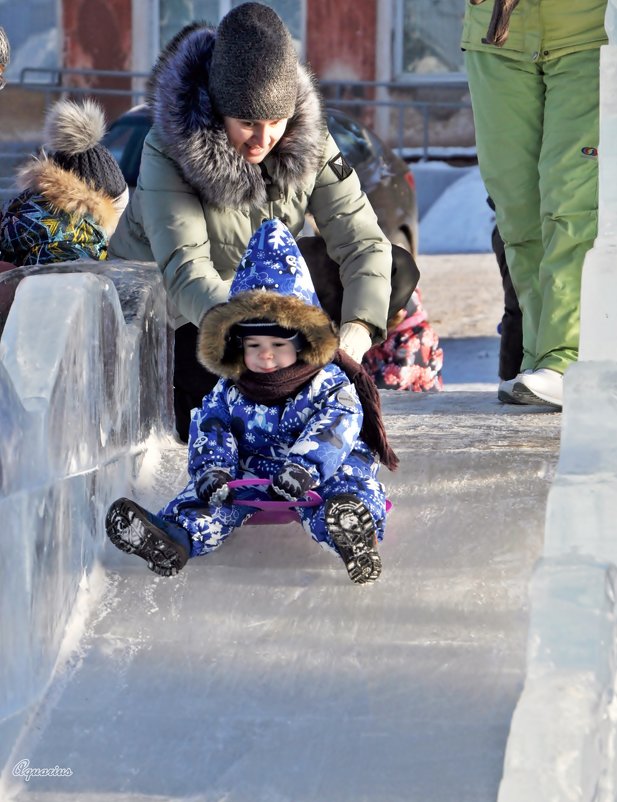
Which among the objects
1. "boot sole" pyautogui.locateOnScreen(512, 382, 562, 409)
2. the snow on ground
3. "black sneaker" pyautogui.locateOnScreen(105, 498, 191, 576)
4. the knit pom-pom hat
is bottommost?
the snow on ground

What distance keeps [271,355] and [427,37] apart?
13.5 m

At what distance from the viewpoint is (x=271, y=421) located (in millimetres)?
3646

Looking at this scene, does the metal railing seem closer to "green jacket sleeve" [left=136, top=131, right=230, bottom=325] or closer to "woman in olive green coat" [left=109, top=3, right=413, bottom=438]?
Answer: "woman in olive green coat" [left=109, top=3, right=413, bottom=438]

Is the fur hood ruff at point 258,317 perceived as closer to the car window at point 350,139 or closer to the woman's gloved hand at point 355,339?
the woman's gloved hand at point 355,339

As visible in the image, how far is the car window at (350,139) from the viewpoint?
34.4 feet

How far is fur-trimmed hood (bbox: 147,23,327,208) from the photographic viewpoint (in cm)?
407

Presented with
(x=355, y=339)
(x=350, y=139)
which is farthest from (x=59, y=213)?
(x=350, y=139)

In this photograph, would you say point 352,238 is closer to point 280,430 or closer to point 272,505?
point 280,430

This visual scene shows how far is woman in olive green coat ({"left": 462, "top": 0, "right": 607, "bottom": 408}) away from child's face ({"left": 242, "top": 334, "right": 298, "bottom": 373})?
835 millimetres

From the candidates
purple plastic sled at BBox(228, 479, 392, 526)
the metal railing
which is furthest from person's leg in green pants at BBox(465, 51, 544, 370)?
the metal railing

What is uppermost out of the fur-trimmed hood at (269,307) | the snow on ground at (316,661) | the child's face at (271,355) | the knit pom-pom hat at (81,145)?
the knit pom-pom hat at (81,145)

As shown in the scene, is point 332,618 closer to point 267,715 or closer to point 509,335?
point 267,715

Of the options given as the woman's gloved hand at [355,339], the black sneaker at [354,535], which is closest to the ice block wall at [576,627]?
the black sneaker at [354,535]

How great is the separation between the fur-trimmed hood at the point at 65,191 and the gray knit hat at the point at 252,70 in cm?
50
